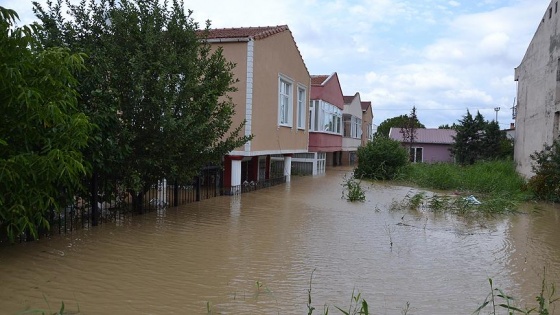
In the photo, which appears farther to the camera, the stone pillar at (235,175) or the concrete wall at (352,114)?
the concrete wall at (352,114)

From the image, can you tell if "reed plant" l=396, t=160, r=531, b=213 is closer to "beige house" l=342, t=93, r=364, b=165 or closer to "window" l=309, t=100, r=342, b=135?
"window" l=309, t=100, r=342, b=135

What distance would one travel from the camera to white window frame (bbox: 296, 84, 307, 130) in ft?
70.8

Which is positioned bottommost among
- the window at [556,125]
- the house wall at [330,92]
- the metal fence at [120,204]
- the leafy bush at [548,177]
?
the metal fence at [120,204]

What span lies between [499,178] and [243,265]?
1749cm

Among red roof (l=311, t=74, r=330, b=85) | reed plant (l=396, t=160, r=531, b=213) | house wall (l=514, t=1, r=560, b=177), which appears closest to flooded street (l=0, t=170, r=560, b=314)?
reed plant (l=396, t=160, r=531, b=213)

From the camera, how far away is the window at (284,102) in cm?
1888

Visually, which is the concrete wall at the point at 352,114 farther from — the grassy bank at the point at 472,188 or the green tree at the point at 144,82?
the green tree at the point at 144,82

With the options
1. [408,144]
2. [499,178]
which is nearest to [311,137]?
[499,178]

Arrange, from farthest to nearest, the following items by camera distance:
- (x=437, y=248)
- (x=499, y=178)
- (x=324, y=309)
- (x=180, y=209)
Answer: (x=499, y=178) → (x=180, y=209) → (x=437, y=248) → (x=324, y=309)

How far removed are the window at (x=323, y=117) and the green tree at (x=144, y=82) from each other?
49.9ft

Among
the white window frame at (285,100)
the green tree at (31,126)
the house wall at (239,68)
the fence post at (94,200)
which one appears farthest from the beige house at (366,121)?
the green tree at (31,126)

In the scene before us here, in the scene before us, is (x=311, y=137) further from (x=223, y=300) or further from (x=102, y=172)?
(x=223, y=300)

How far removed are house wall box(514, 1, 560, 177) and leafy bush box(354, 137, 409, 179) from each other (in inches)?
240

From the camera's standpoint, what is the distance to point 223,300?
5.74 m
